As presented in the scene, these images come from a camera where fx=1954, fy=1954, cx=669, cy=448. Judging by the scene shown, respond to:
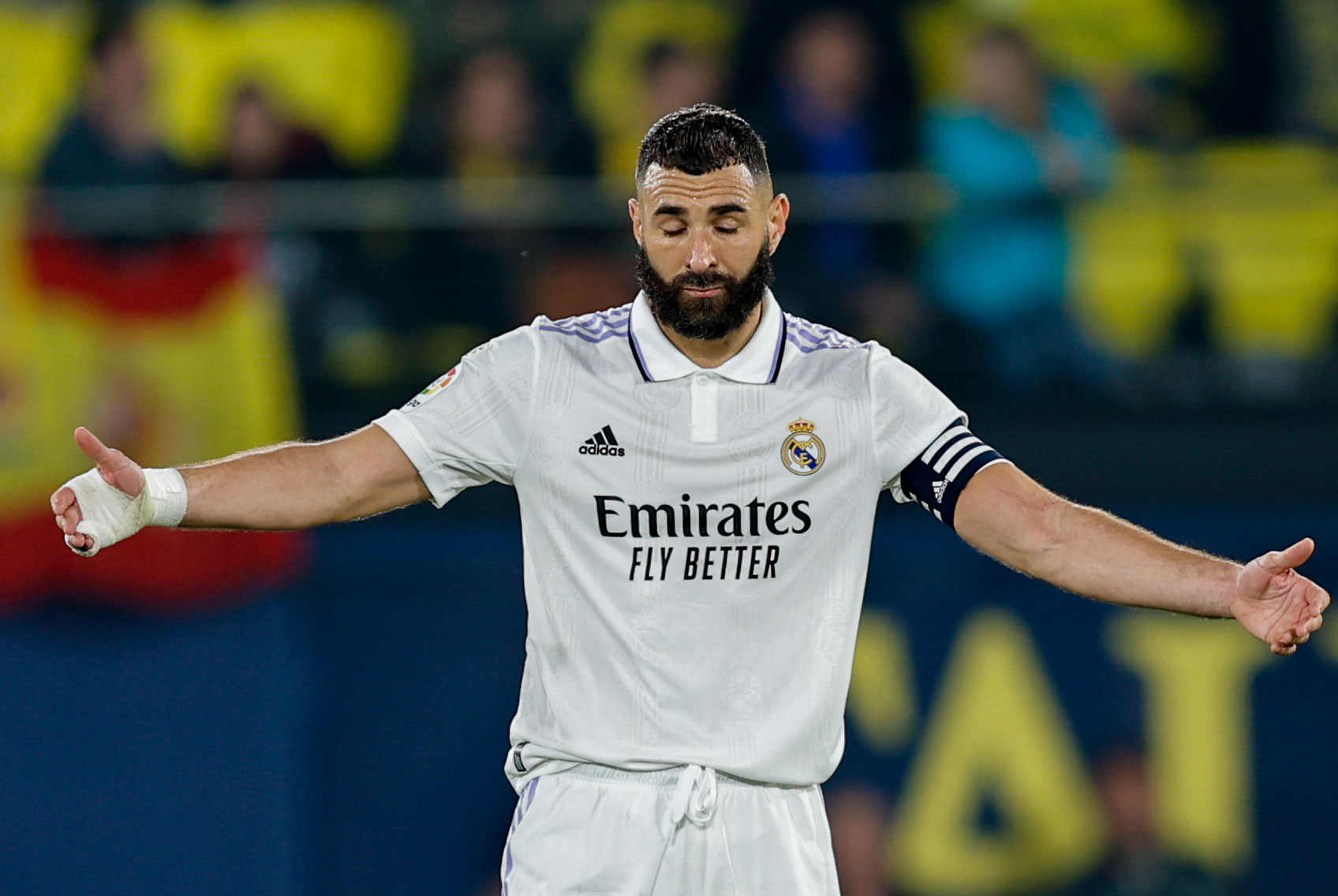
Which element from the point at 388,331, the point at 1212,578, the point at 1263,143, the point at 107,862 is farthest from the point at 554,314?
the point at 1212,578

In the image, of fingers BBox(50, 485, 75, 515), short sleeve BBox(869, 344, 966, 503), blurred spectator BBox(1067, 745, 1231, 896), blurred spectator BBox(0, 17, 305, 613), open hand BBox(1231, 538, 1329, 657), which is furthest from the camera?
blurred spectator BBox(1067, 745, 1231, 896)

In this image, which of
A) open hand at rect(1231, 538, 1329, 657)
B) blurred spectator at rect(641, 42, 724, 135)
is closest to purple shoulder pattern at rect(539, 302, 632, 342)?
open hand at rect(1231, 538, 1329, 657)

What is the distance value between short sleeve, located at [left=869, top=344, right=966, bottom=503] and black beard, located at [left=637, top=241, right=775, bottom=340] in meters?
0.32

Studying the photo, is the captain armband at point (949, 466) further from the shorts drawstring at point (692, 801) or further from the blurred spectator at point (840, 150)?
the blurred spectator at point (840, 150)

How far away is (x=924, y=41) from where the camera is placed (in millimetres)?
9070

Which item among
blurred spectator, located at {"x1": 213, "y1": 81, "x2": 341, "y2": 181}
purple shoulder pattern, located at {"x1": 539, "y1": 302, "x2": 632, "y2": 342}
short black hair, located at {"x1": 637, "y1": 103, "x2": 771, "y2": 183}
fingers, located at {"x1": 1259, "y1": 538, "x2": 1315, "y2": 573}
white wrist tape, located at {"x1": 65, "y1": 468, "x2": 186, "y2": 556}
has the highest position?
blurred spectator, located at {"x1": 213, "y1": 81, "x2": 341, "y2": 181}

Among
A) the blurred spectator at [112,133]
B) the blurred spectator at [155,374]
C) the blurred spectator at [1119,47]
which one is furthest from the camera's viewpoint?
the blurred spectator at [1119,47]

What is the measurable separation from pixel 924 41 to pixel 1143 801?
358cm

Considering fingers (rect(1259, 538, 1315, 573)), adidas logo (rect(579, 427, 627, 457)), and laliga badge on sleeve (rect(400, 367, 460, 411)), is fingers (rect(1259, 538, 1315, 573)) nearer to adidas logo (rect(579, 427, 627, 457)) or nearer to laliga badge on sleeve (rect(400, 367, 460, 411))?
adidas logo (rect(579, 427, 627, 457))

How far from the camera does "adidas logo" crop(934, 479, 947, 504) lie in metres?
4.16

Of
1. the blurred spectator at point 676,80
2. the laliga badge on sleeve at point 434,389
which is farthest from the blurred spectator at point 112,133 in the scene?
the laliga badge on sleeve at point 434,389

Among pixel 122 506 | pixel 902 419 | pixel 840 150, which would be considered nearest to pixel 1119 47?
pixel 840 150

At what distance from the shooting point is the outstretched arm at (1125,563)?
3.73 metres

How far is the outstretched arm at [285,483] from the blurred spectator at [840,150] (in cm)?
389
